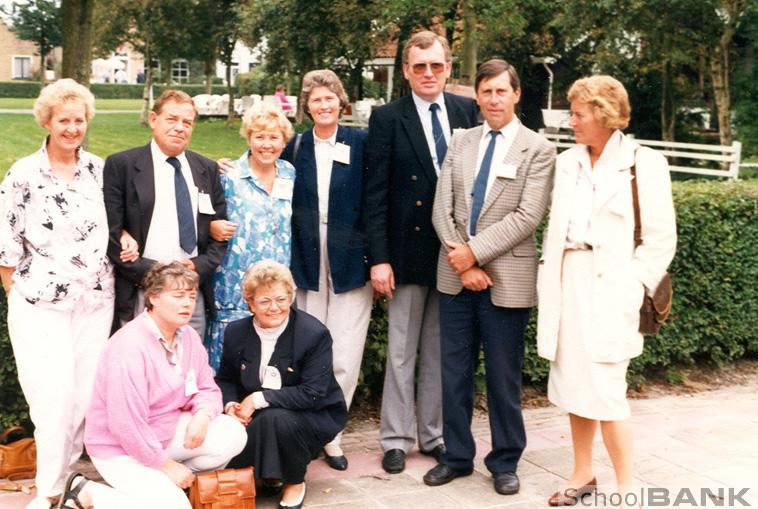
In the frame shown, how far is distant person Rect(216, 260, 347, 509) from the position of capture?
14.6 feet

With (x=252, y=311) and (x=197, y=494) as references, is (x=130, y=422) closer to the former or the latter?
(x=197, y=494)

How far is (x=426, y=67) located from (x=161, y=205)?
1472 mm

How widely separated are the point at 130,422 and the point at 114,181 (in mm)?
1141

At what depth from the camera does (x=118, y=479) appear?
160 inches

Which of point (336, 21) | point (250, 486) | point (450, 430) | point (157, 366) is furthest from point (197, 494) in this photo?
point (336, 21)

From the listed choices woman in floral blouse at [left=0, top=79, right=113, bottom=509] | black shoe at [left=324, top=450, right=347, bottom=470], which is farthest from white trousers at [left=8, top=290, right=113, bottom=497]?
black shoe at [left=324, top=450, right=347, bottom=470]

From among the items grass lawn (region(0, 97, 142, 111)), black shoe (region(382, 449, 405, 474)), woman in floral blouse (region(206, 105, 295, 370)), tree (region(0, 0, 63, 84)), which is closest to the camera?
woman in floral blouse (region(206, 105, 295, 370))

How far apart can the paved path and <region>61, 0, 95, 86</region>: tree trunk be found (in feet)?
20.9

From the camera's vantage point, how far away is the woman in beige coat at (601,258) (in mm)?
4250

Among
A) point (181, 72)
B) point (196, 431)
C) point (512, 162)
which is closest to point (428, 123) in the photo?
point (512, 162)

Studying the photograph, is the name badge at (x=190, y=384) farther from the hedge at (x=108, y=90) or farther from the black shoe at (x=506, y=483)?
the hedge at (x=108, y=90)

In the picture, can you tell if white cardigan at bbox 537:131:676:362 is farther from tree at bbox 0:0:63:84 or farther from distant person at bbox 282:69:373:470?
tree at bbox 0:0:63:84

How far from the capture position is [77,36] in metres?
10.5

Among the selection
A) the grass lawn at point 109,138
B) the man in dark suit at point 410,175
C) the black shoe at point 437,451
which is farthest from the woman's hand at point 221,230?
the grass lawn at point 109,138
